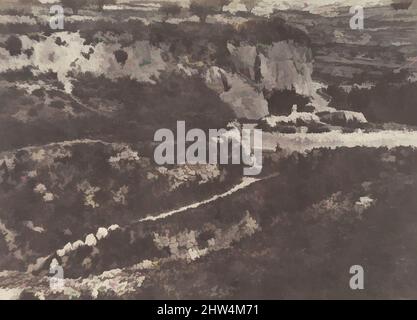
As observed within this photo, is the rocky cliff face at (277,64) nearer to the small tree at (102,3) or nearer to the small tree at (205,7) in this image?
the small tree at (205,7)

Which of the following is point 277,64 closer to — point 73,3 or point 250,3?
point 250,3

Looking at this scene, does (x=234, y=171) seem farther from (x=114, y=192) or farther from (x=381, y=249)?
(x=381, y=249)

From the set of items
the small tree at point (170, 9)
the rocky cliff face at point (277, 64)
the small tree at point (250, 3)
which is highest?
the small tree at point (250, 3)

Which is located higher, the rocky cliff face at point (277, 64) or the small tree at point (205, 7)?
the small tree at point (205, 7)

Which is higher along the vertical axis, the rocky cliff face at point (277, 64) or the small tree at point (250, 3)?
the small tree at point (250, 3)

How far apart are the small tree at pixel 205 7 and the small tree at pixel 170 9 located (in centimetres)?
5

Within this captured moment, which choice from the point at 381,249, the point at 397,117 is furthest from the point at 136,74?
the point at 381,249

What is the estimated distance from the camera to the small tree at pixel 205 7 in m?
1.55

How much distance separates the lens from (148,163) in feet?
5.07

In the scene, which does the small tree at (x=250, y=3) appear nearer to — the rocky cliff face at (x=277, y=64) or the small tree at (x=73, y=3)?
the rocky cliff face at (x=277, y=64)

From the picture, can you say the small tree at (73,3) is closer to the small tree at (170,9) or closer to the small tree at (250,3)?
the small tree at (170,9)

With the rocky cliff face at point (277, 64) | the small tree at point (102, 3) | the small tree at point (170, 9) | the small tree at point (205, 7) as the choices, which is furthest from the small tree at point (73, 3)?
the rocky cliff face at point (277, 64)

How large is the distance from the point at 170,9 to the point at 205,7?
0.13 m

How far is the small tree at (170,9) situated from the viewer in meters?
1.54
